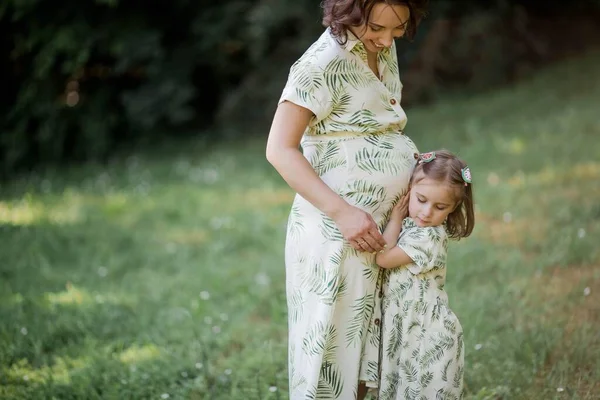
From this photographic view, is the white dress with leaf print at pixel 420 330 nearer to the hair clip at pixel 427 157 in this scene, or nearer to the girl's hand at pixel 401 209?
the girl's hand at pixel 401 209

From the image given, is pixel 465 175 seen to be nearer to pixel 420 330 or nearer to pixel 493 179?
pixel 420 330

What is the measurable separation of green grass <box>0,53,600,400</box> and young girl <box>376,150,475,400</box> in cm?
74

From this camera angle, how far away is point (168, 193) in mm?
6656

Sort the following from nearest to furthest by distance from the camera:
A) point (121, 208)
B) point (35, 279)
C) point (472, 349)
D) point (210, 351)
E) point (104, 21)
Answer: point (472, 349) → point (210, 351) → point (35, 279) → point (121, 208) → point (104, 21)

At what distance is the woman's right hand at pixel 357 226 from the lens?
2.30 metres

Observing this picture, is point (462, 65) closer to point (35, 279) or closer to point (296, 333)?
point (35, 279)

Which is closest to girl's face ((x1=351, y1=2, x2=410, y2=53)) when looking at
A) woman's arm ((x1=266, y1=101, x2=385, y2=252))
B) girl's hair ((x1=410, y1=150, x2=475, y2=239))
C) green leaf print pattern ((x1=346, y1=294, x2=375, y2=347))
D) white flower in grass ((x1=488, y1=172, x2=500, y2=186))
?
woman's arm ((x1=266, y1=101, x2=385, y2=252))

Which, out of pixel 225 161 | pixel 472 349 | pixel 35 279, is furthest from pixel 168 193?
pixel 472 349

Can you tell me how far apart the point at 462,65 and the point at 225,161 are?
12.0ft

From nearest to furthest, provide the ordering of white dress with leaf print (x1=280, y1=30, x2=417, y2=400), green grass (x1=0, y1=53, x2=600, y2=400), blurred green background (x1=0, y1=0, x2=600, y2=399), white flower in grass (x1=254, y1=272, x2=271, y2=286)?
white dress with leaf print (x1=280, y1=30, x2=417, y2=400)
green grass (x1=0, y1=53, x2=600, y2=400)
blurred green background (x1=0, y1=0, x2=600, y2=399)
white flower in grass (x1=254, y1=272, x2=271, y2=286)

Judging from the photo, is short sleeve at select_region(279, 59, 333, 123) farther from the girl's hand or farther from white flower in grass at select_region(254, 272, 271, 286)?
white flower in grass at select_region(254, 272, 271, 286)

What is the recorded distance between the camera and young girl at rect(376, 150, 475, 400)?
2402 mm

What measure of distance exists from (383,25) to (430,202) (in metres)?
0.62

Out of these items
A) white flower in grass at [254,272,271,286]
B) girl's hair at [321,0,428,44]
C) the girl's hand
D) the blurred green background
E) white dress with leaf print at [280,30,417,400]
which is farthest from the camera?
white flower in grass at [254,272,271,286]
